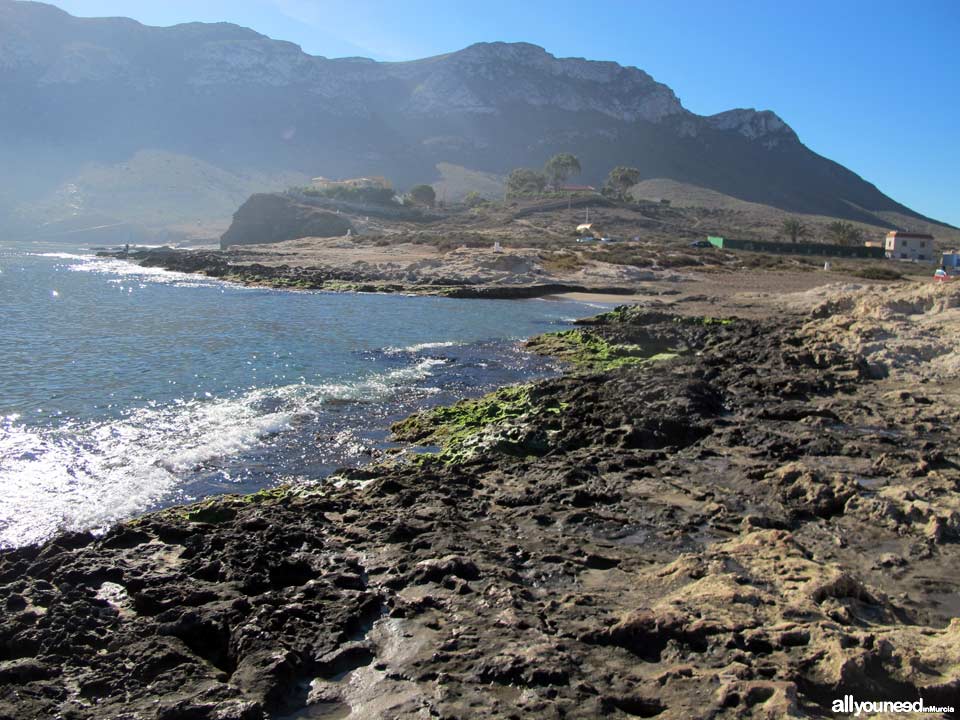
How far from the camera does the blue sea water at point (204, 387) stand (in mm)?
11000

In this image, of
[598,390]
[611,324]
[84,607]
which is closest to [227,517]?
[84,607]

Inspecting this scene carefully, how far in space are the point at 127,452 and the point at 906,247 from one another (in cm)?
9720

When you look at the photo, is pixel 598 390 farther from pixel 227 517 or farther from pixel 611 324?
pixel 611 324

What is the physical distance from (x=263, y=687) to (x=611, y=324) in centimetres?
2559

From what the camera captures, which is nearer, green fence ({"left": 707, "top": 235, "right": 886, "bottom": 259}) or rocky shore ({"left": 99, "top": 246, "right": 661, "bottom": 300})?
rocky shore ({"left": 99, "top": 246, "right": 661, "bottom": 300})

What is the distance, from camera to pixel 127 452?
1241 centimetres

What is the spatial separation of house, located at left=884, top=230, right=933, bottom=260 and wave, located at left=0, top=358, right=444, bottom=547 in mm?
88830

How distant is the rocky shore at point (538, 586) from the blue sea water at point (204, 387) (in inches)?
70.2

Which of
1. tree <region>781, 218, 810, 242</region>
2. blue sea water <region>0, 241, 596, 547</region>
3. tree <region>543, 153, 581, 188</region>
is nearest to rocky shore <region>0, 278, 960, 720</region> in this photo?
blue sea water <region>0, 241, 596, 547</region>

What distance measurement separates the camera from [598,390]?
1551 cm

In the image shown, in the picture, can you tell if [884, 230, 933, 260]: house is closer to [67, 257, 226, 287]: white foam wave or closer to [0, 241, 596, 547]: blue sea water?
[0, 241, 596, 547]: blue sea water

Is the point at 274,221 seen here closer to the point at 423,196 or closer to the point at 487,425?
the point at 423,196

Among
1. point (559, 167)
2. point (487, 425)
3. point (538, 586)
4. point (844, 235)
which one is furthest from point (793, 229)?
point (538, 586)

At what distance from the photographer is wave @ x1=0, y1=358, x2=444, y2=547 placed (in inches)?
378
